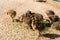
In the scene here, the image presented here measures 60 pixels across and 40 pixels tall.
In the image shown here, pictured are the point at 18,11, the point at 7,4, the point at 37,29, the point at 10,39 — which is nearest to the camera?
the point at 10,39

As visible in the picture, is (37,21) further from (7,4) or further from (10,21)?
(7,4)

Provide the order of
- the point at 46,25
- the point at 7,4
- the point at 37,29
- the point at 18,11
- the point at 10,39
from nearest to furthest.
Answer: the point at 10,39 < the point at 37,29 < the point at 46,25 < the point at 18,11 < the point at 7,4

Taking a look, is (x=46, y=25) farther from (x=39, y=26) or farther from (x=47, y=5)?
(x=47, y=5)

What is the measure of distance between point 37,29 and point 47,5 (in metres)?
5.49

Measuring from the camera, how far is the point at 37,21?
9844 millimetres

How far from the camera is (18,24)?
1051cm

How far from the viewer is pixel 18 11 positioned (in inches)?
506

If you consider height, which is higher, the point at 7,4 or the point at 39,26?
the point at 7,4

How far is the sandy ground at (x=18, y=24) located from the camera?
9.14 metres

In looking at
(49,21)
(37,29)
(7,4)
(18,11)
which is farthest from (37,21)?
(7,4)

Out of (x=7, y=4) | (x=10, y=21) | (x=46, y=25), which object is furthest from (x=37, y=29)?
(x=7, y=4)

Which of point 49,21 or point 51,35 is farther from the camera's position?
point 49,21

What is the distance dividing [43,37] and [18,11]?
4.04 m

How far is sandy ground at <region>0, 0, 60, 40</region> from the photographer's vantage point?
9141 mm
